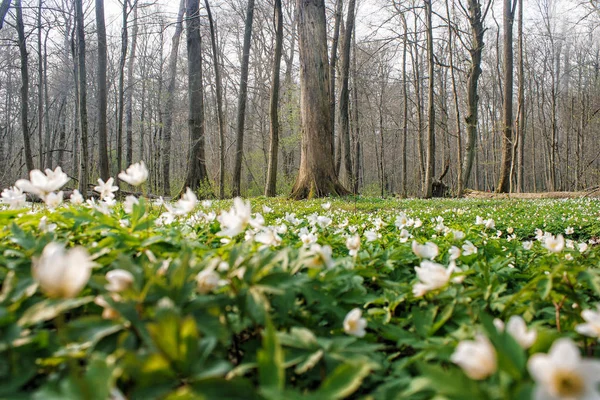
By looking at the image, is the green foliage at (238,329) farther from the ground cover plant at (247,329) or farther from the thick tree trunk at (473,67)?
the thick tree trunk at (473,67)

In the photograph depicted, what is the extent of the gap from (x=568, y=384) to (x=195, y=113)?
1538 cm

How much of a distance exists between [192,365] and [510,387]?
0.49 meters

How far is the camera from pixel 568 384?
48cm

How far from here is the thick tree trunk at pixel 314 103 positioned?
404 inches

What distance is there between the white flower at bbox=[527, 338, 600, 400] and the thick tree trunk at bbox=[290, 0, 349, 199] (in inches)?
383

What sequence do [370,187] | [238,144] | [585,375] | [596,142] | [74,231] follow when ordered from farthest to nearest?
1. [596,142]
2. [370,187]
3. [238,144]
4. [74,231]
5. [585,375]

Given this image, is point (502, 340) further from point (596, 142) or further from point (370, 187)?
point (596, 142)

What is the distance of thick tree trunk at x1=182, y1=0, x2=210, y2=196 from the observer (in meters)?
14.0

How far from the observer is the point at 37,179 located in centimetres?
118

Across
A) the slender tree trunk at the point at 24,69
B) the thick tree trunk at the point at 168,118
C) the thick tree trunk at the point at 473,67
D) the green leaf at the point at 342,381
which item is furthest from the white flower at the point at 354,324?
the thick tree trunk at the point at 168,118

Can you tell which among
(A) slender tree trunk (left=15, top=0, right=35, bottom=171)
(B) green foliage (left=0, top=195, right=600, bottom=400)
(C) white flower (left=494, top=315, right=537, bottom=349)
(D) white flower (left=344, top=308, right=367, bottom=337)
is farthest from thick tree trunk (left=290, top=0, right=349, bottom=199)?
(C) white flower (left=494, top=315, right=537, bottom=349)

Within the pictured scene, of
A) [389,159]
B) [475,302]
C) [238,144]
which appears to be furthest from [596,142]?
[475,302]

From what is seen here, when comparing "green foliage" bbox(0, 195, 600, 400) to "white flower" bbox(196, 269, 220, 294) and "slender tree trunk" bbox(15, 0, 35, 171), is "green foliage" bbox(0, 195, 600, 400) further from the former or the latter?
"slender tree trunk" bbox(15, 0, 35, 171)

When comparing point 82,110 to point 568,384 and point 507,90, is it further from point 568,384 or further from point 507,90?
point 507,90
